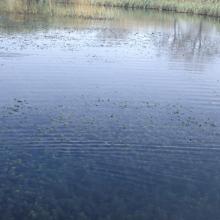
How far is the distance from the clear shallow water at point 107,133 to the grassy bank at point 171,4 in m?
27.6

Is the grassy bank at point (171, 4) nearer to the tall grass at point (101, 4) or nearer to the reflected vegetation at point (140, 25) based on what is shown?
the tall grass at point (101, 4)

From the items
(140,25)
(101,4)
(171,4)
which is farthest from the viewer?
(171,4)

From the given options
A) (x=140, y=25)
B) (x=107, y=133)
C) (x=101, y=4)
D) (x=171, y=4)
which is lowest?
(x=140, y=25)

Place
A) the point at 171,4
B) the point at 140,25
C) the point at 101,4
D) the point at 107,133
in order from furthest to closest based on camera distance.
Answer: the point at 171,4
the point at 101,4
the point at 140,25
the point at 107,133

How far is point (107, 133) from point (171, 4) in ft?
155

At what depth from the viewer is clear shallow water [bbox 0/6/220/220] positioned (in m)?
12.0

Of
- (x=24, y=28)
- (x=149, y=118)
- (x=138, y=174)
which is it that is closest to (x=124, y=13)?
(x=24, y=28)

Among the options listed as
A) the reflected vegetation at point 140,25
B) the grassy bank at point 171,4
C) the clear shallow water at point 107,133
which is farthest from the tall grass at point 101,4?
the clear shallow water at point 107,133

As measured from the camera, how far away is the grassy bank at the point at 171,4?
58.1 metres

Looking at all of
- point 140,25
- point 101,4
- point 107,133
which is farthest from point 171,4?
point 107,133

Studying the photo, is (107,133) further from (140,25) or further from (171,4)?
(171,4)

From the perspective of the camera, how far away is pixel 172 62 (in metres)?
29.3

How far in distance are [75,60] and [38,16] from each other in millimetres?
21556

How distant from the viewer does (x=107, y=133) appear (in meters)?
16.5
